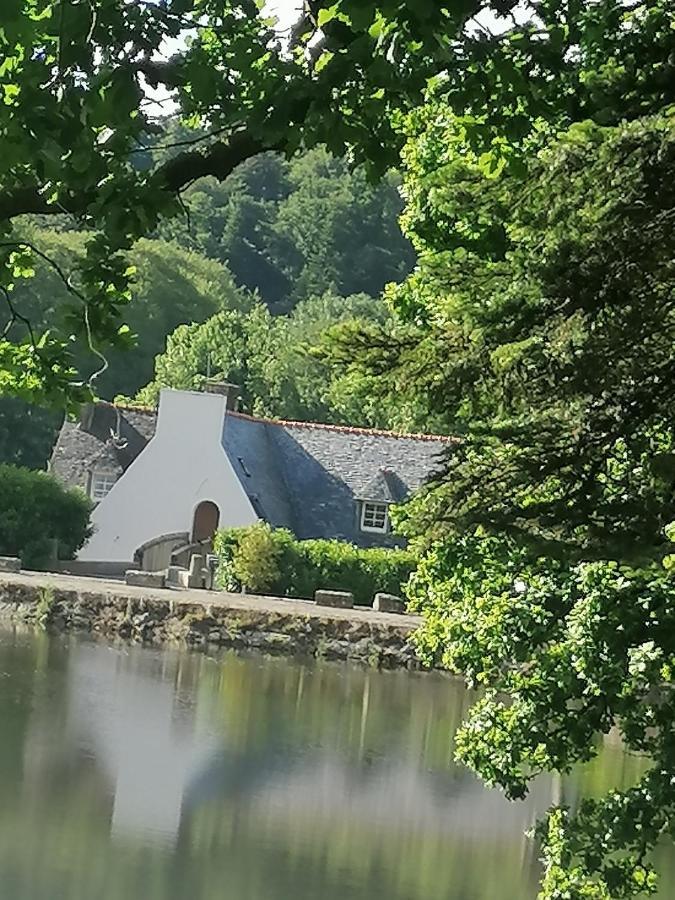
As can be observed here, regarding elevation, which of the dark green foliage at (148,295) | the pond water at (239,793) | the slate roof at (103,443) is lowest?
the pond water at (239,793)

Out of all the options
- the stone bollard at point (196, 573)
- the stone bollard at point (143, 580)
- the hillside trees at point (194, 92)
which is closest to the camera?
the hillside trees at point (194, 92)

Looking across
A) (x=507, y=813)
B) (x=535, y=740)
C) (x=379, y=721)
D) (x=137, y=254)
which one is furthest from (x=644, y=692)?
(x=137, y=254)

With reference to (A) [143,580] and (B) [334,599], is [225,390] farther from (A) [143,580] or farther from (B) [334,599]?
(B) [334,599]

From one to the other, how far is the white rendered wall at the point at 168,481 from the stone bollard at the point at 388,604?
710cm

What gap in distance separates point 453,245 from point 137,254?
4911cm

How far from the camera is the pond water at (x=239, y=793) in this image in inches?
471

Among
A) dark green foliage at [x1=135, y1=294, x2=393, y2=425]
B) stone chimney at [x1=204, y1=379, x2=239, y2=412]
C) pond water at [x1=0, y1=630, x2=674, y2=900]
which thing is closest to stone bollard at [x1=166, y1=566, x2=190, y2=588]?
stone chimney at [x1=204, y1=379, x2=239, y2=412]

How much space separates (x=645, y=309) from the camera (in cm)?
685

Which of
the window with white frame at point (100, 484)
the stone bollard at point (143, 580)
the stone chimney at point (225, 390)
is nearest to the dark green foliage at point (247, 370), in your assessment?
the window with white frame at point (100, 484)

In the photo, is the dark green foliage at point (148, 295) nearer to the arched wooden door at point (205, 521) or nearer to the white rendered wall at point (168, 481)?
the white rendered wall at point (168, 481)

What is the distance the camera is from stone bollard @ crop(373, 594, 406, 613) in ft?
89.9

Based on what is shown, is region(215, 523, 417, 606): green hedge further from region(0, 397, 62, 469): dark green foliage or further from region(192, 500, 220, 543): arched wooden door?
region(0, 397, 62, 469): dark green foliage

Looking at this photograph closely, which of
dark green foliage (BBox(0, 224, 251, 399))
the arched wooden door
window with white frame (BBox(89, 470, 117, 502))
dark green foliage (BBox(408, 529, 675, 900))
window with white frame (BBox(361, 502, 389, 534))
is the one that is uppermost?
dark green foliage (BBox(0, 224, 251, 399))

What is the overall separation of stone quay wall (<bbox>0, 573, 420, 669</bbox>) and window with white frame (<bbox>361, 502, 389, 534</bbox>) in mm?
8733
